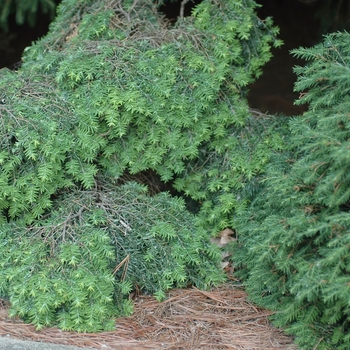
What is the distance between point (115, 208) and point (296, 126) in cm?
114

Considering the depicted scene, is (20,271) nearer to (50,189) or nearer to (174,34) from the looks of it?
(50,189)

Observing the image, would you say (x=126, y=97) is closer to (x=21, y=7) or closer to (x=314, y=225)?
(x=314, y=225)

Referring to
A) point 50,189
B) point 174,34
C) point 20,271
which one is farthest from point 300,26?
point 20,271

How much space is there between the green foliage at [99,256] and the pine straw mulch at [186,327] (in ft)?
0.20

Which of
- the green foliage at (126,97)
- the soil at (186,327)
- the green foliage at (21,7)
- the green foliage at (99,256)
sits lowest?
the soil at (186,327)

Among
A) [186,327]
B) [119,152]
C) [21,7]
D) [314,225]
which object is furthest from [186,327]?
[21,7]

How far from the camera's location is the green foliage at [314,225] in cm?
230

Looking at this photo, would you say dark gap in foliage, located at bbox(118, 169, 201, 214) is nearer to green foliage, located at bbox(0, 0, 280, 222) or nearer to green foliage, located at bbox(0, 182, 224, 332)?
green foliage, located at bbox(0, 0, 280, 222)

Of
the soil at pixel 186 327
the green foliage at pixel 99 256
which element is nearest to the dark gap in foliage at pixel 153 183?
the green foliage at pixel 99 256

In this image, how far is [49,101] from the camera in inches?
124

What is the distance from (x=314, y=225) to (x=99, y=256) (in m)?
1.12

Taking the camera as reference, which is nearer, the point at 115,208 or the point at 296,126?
the point at 296,126

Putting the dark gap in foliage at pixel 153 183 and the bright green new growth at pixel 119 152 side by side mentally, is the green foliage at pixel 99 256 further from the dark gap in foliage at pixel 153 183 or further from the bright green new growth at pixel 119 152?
the dark gap in foliage at pixel 153 183

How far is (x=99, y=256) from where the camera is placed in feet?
9.01
